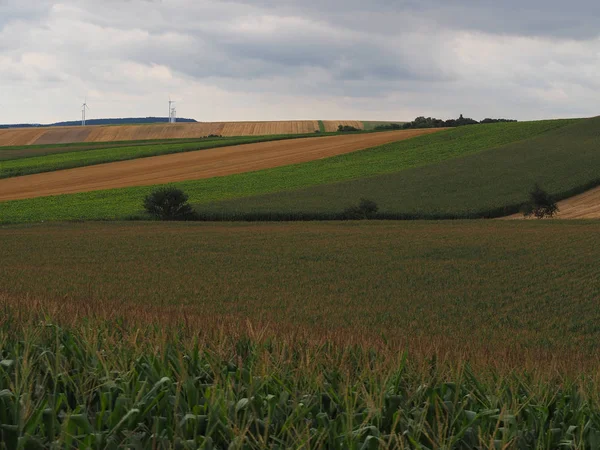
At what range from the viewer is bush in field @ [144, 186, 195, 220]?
44.2 meters

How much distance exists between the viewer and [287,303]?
16.8 meters

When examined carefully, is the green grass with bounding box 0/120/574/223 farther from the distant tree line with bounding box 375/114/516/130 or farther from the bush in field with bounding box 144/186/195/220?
the distant tree line with bounding box 375/114/516/130

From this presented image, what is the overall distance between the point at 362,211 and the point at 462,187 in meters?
14.3

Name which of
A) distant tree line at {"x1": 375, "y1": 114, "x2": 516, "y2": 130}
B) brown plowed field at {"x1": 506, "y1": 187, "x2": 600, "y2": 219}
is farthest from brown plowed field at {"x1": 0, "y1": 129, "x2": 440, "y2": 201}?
brown plowed field at {"x1": 506, "y1": 187, "x2": 600, "y2": 219}

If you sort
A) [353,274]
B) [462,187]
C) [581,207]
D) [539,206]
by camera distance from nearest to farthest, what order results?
1. [353,274]
2. [539,206]
3. [581,207]
4. [462,187]

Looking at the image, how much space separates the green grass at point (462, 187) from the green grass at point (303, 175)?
378cm

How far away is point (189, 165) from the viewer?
7156 centimetres

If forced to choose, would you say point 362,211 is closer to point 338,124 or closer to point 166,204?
point 166,204

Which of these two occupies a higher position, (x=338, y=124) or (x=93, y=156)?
(x=338, y=124)

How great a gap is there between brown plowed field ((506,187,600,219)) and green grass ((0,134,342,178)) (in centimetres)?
4552

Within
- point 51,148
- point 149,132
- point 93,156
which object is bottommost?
point 93,156

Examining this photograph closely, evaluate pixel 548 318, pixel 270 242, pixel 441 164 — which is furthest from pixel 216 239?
pixel 441 164

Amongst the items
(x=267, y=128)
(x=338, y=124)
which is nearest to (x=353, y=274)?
(x=267, y=128)

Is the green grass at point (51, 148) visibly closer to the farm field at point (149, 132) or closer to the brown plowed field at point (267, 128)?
the farm field at point (149, 132)
